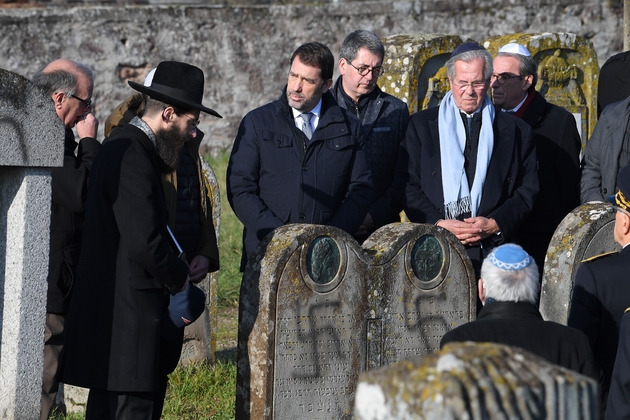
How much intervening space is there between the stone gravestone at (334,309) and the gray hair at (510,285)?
4.22 ft

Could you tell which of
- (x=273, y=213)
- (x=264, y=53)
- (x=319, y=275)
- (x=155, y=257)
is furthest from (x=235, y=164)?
(x=264, y=53)

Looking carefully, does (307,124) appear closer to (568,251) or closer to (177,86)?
(177,86)

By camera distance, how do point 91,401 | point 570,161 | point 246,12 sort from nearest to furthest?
point 91,401
point 570,161
point 246,12

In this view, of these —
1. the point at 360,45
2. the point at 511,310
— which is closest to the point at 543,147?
the point at 360,45

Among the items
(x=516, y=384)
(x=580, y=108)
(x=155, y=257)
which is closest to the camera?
(x=516, y=384)

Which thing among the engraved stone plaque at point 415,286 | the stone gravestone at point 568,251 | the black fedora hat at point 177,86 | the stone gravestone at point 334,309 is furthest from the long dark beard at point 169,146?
the stone gravestone at point 568,251

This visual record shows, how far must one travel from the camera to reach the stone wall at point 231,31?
1220cm

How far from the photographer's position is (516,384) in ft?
6.63

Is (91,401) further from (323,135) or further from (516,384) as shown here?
(516,384)

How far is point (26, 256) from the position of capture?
3902 mm

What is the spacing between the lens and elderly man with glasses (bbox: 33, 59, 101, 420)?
175 inches

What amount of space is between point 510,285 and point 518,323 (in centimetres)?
14

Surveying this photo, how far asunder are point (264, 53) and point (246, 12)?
59cm

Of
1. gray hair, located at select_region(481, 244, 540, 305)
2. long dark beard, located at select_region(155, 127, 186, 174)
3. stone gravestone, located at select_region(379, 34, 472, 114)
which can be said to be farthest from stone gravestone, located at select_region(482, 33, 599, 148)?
gray hair, located at select_region(481, 244, 540, 305)
